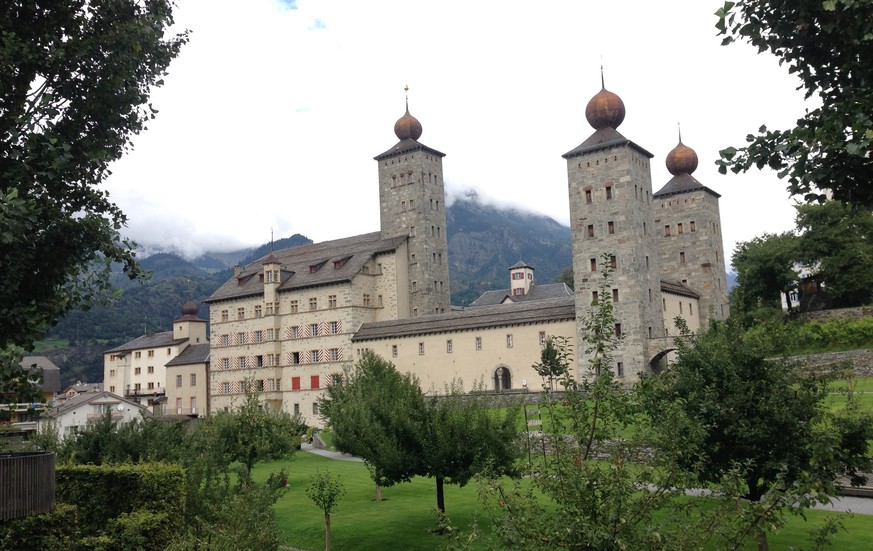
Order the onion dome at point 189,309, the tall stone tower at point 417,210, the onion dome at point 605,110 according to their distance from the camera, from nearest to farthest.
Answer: the onion dome at point 605,110 → the tall stone tower at point 417,210 → the onion dome at point 189,309

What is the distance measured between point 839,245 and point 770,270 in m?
5.41

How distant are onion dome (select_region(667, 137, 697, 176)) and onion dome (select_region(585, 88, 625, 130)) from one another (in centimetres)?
1458

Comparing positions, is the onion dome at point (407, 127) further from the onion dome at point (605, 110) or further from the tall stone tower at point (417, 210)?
the onion dome at point (605, 110)

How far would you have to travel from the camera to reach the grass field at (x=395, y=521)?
1930cm

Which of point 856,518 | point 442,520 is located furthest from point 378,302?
point 442,520

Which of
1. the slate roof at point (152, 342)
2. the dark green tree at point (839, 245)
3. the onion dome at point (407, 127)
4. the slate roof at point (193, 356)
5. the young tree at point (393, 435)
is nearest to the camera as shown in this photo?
the young tree at point (393, 435)

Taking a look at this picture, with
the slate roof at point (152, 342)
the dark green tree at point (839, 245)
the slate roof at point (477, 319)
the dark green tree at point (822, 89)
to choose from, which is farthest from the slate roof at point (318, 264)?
the dark green tree at point (822, 89)

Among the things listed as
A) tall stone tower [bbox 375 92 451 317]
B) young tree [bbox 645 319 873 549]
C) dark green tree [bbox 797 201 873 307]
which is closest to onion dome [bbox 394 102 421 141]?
tall stone tower [bbox 375 92 451 317]

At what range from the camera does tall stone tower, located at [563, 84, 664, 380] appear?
160 ft

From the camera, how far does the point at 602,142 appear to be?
5075cm

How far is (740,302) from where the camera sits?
16.8 meters

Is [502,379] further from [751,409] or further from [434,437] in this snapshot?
[751,409]

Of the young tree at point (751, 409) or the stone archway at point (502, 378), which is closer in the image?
the young tree at point (751, 409)

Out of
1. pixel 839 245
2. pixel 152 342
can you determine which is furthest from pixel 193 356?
pixel 839 245
